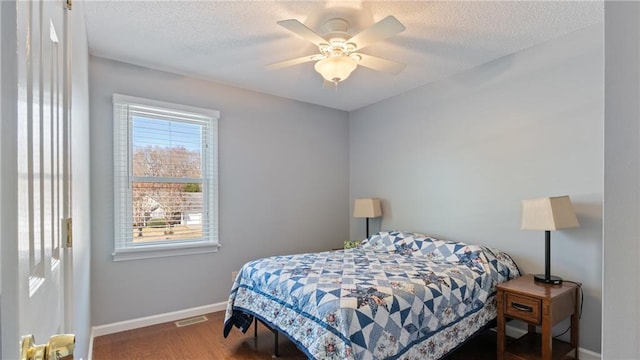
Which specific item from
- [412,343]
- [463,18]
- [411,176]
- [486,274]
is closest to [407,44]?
[463,18]

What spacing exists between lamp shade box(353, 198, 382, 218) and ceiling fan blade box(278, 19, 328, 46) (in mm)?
2303

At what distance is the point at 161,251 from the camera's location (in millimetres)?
3307

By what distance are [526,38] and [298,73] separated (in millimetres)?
2016

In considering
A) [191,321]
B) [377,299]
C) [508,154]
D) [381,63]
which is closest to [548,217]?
[508,154]

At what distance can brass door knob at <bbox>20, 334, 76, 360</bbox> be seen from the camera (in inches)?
19.2

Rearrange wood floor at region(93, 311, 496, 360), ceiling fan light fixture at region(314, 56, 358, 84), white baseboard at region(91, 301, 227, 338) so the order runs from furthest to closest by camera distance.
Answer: white baseboard at region(91, 301, 227, 338)
wood floor at region(93, 311, 496, 360)
ceiling fan light fixture at region(314, 56, 358, 84)

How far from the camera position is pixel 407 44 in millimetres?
2766

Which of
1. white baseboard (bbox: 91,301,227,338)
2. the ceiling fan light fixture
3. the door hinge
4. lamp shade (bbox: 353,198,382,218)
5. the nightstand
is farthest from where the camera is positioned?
lamp shade (bbox: 353,198,382,218)

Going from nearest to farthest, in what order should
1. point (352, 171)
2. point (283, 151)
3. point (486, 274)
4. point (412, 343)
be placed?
point (412, 343), point (486, 274), point (283, 151), point (352, 171)

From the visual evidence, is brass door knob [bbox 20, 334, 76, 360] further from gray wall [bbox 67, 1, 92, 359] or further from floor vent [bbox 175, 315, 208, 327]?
floor vent [bbox 175, 315, 208, 327]

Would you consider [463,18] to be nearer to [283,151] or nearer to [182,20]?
[182,20]

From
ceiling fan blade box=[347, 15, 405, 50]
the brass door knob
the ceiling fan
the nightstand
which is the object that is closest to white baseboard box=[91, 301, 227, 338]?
the ceiling fan

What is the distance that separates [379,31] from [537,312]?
82.9 inches

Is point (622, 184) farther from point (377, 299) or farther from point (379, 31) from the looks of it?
point (379, 31)
